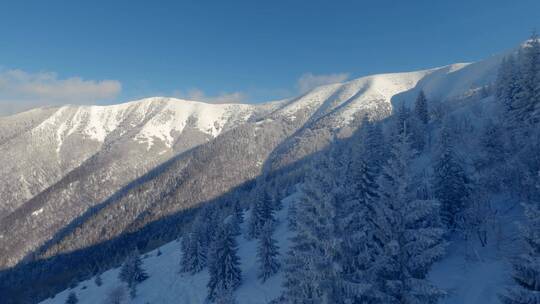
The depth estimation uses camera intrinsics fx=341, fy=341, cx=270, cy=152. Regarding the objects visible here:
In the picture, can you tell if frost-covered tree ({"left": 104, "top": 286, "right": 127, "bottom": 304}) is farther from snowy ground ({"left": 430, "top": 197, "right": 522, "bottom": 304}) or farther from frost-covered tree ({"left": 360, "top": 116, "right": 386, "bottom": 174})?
snowy ground ({"left": 430, "top": 197, "right": 522, "bottom": 304})

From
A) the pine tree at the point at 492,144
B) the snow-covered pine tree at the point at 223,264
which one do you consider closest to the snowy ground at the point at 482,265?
the pine tree at the point at 492,144

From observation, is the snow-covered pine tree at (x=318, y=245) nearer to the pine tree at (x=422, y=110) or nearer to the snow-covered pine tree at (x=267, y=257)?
the snow-covered pine tree at (x=267, y=257)

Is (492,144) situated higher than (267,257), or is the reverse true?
(492,144)

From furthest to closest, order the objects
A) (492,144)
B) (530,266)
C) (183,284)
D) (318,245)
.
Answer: (183,284) → (492,144) → (318,245) → (530,266)

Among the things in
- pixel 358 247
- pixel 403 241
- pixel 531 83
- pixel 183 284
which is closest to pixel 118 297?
pixel 183 284

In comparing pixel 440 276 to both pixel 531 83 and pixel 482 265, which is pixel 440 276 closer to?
pixel 482 265

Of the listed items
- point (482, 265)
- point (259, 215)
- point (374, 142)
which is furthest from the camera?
point (259, 215)

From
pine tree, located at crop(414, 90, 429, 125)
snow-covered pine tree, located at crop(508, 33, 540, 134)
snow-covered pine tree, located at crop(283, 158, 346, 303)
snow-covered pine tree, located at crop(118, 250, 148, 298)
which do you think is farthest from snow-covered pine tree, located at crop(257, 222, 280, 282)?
pine tree, located at crop(414, 90, 429, 125)
